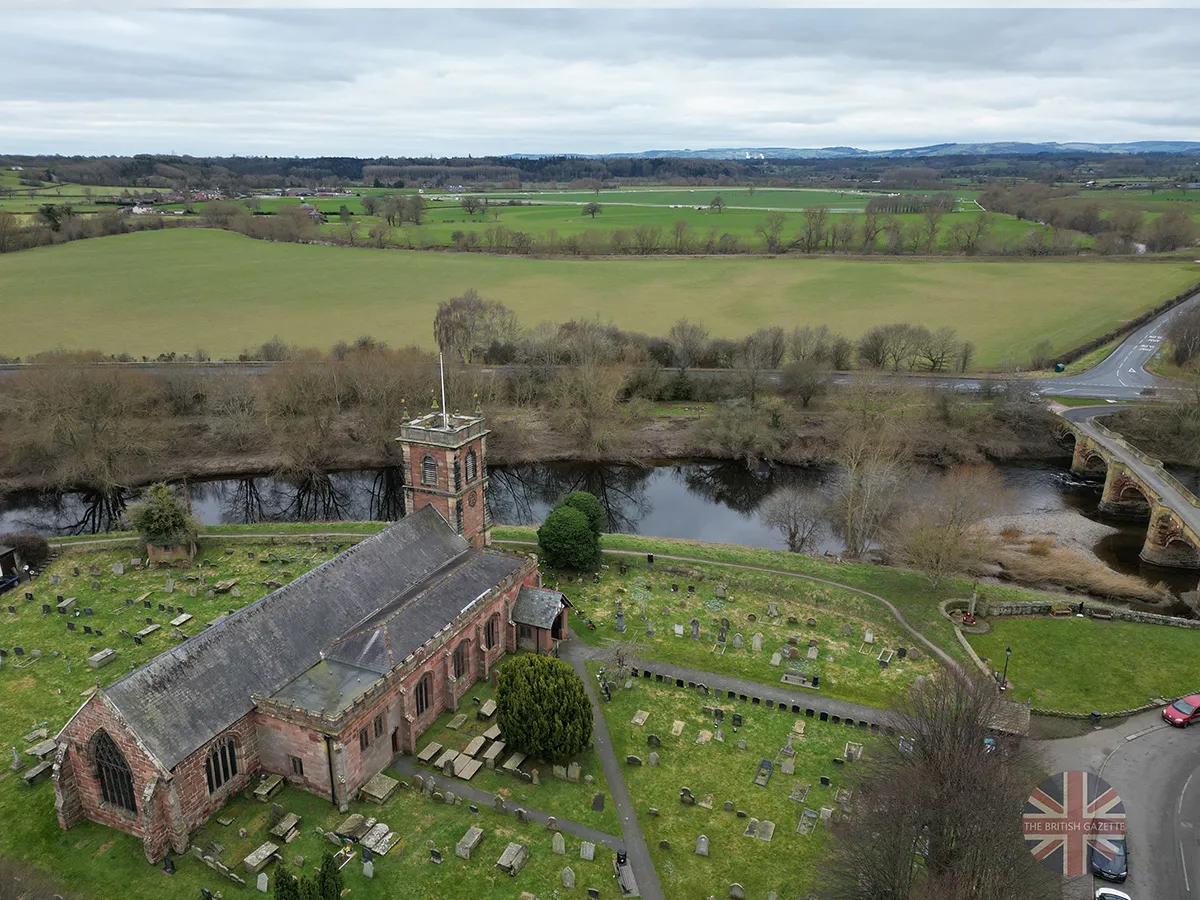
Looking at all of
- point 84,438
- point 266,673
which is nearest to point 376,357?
point 84,438

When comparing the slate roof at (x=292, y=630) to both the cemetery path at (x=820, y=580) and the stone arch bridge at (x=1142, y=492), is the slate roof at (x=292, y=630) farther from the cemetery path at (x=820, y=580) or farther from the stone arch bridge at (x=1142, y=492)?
the stone arch bridge at (x=1142, y=492)

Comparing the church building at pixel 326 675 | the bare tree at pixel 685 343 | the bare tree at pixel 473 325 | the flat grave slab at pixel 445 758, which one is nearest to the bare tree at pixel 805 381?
the bare tree at pixel 685 343

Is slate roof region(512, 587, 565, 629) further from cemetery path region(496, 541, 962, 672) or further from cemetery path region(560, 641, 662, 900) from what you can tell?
cemetery path region(496, 541, 962, 672)

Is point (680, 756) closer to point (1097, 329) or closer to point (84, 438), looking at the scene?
point (84, 438)

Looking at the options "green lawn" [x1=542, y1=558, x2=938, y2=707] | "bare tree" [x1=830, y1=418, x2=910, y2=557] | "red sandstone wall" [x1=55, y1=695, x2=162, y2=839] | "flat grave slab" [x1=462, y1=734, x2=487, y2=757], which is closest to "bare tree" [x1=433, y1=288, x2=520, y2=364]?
"bare tree" [x1=830, y1=418, x2=910, y2=557]

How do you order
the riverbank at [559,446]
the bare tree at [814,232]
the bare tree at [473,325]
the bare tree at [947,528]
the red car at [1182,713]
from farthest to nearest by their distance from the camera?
the bare tree at [814,232] < the bare tree at [473,325] < the riverbank at [559,446] < the bare tree at [947,528] < the red car at [1182,713]

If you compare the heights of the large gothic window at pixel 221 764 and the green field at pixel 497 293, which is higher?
the green field at pixel 497 293

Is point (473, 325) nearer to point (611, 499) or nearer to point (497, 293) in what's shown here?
point (497, 293)
